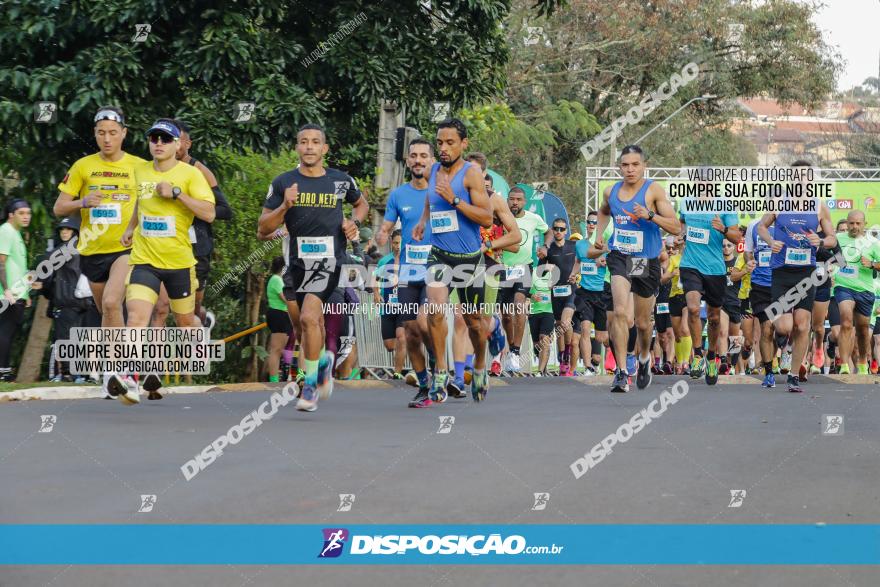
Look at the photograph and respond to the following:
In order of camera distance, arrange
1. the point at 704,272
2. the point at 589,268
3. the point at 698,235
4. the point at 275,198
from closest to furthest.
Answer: the point at 275,198, the point at 704,272, the point at 698,235, the point at 589,268

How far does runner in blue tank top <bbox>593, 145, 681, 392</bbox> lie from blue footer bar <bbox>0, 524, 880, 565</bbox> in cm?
773

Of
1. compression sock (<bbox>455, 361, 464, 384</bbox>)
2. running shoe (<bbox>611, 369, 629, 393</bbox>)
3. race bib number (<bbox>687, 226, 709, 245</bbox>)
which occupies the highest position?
race bib number (<bbox>687, 226, 709, 245</bbox>)

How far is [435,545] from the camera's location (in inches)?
231

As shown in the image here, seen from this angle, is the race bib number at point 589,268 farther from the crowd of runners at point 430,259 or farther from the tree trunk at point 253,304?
the tree trunk at point 253,304

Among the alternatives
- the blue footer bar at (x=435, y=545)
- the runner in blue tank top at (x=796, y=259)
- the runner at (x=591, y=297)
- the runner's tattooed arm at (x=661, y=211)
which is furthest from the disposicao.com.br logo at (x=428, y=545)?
the runner at (x=591, y=297)

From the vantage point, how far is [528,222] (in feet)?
59.4

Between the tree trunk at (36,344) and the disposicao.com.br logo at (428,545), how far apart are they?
34.8 ft

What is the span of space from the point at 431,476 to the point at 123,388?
411cm

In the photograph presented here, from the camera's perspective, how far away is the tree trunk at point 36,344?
15.9 m

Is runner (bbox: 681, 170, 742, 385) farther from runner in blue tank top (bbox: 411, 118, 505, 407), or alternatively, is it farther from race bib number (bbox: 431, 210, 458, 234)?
race bib number (bbox: 431, 210, 458, 234)

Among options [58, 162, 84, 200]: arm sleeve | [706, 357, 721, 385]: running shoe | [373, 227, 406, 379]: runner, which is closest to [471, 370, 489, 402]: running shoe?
[373, 227, 406, 379]: runner

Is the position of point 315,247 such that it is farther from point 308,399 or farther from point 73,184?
point 73,184

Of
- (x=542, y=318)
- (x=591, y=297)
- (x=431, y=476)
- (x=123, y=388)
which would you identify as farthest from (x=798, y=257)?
(x=431, y=476)

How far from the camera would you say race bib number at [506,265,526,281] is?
18078mm
